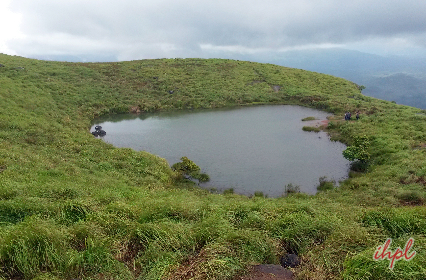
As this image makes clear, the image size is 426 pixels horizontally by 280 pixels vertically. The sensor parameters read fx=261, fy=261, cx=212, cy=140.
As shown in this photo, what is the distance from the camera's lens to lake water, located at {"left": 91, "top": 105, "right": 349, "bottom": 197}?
22.3m

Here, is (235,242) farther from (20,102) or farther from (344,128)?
(20,102)

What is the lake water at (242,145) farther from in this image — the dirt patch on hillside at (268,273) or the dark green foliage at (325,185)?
the dirt patch on hillside at (268,273)

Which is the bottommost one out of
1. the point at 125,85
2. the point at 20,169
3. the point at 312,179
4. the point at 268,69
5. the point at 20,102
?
the point at 312,179

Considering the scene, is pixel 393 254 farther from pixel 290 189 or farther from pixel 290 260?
pixel 290 189

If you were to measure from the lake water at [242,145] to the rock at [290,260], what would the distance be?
41.8ft

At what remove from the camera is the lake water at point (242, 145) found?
22328mm

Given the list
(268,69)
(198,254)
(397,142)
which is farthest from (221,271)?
(268,69)

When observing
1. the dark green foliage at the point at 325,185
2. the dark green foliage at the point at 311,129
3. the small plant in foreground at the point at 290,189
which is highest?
the dark green foliage at the point at 311,129

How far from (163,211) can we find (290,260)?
4825 mm

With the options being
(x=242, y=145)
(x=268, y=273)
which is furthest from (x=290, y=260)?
(x=242, y=145)

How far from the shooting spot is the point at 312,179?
72.2ft

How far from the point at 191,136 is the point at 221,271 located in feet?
92.3

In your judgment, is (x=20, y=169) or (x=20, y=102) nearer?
(x=20, y=169)

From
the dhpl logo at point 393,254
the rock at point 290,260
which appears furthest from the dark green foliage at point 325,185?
the rock at point 290,260
